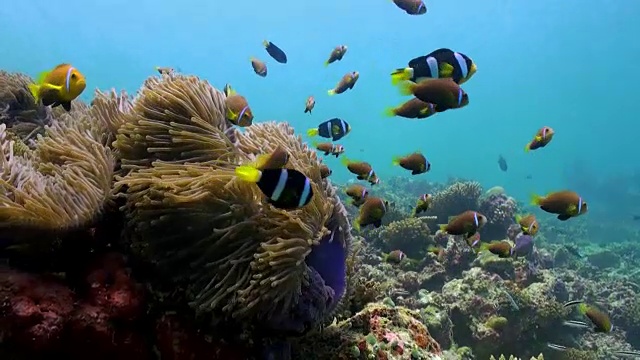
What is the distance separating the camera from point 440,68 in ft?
13.7

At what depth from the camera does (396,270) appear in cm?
884

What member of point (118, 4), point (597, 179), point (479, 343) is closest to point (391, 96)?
point (118, 4)

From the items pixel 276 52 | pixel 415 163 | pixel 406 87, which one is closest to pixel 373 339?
pixel 406 87

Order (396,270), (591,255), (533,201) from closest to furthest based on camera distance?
(533,201) → (396,270) → (591,255)

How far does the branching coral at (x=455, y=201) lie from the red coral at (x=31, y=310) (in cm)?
1100

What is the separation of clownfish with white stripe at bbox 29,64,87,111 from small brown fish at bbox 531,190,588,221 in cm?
476

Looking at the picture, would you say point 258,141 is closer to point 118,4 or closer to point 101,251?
point 101,251

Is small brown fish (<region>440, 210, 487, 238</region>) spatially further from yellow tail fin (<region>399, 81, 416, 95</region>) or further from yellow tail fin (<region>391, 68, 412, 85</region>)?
yellow tail fin (<region>391, 68, 412, 85</region>)

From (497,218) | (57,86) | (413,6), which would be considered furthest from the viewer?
(497,218)

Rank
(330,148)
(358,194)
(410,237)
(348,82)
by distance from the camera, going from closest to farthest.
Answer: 1. (358,194)
2. (330,148)
3. (348,82)
4. (410,237)

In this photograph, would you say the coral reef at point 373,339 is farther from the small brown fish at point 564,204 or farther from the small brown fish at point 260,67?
the small brown fish at point 260,67

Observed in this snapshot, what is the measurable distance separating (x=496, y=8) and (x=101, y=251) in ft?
370

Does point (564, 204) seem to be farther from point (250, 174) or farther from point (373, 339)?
point (250, 174)

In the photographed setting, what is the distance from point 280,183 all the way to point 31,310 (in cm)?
138
